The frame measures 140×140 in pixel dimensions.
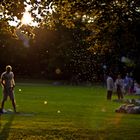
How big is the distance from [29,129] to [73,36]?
7713cm

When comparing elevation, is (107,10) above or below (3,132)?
above

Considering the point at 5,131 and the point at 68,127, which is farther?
the point at 68,127

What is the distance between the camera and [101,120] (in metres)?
24.4

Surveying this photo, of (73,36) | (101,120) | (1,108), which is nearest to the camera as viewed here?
(101,120)

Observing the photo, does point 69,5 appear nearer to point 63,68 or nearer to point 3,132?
point 3,132

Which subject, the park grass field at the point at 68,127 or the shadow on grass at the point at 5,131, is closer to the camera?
the shadow on grass at the point at 5,131

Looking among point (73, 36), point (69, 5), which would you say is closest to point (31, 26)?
point (69, 5)

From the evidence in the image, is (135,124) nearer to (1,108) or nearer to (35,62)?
(1,108)

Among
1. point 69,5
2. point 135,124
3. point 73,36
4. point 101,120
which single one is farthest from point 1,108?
point 73,36

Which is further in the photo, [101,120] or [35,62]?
[35,62]

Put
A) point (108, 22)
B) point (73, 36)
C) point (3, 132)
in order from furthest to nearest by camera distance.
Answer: point (73, 36) < point (108, 22) < point (3, 132)

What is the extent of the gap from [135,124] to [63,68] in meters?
79.7

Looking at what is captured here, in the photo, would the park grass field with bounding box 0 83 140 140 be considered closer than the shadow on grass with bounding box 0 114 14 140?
No

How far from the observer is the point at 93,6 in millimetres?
20562
